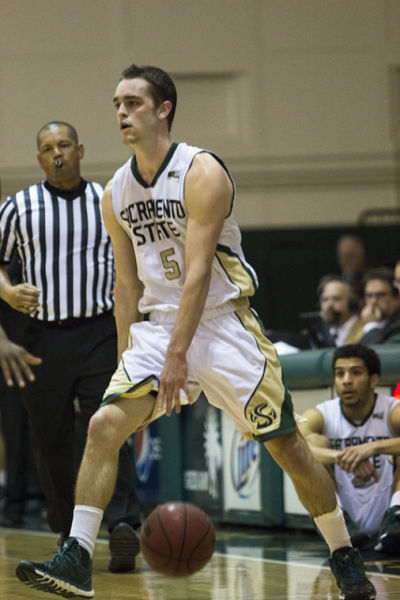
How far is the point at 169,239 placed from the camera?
4375 mm

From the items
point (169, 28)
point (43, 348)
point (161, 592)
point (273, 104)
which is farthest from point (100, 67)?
point (161, 592)

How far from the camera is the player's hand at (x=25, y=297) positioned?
5.07m

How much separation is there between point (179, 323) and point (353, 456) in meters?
2.21

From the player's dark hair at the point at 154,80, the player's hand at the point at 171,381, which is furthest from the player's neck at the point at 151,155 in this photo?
the player's hand at the point at 171,381

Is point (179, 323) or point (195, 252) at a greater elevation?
point (195, 252)

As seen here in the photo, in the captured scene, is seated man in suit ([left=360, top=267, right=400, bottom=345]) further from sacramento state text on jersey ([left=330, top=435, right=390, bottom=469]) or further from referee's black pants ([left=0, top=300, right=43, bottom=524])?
referee's black pants ([left=0, top=300, right=43, bottom=524])

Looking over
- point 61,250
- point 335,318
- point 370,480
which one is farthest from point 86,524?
point 335,318

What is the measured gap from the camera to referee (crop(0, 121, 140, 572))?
562 cm

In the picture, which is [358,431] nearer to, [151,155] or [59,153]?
[59,153]

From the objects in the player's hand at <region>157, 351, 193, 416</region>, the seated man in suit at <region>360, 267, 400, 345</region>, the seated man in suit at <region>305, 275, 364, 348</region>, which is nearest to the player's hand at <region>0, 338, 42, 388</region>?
the player's hand at <region>157, 351, 193, 416</region>

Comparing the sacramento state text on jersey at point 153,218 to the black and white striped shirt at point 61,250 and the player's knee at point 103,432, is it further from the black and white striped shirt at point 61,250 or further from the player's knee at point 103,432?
the black and white striped shirt at point 61,250

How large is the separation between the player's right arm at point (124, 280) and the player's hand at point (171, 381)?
0.49m

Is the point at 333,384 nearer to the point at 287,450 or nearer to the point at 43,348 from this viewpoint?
the point at 43,348

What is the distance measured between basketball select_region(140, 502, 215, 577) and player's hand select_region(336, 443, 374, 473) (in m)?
1.65
